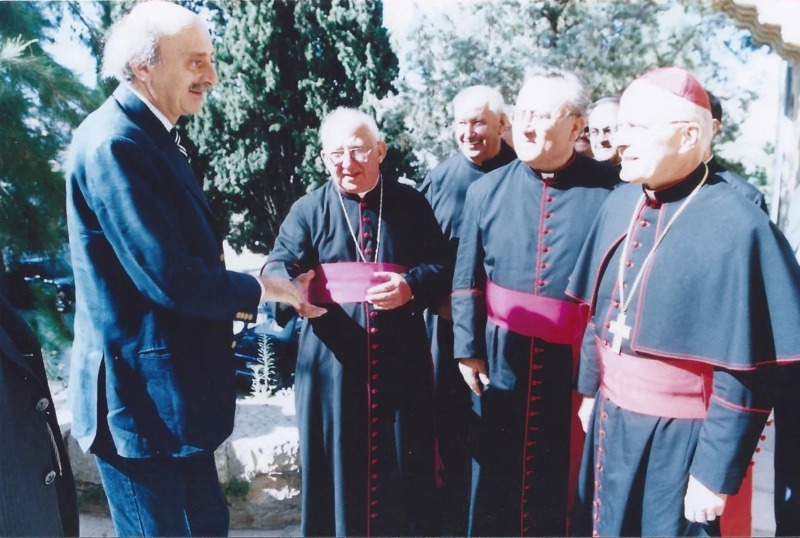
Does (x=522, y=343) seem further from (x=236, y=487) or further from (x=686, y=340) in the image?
(x=236, y=487)

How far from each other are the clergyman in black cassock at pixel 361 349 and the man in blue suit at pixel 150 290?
2.44ft

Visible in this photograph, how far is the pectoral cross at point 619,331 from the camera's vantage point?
6.27 feet

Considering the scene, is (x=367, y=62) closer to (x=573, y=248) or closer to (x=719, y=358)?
(x=573, y=248)

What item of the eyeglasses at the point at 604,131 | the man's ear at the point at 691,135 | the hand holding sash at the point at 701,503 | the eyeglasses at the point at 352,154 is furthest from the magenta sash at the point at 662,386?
the eyeglasses at the point at 604,131

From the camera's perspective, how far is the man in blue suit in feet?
5.30

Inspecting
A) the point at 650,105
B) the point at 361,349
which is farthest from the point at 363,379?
the point at 650,105

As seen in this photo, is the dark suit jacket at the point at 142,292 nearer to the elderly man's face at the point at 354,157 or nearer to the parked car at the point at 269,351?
the elderly man's face at the point at 354,157

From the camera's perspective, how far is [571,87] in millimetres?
2318

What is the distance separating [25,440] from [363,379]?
4.30ft

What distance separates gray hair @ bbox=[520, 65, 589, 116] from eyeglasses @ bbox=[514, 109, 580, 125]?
0.03 metres

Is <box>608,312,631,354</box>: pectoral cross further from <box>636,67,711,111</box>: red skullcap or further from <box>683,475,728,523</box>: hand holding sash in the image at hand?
<box>636,67,711,111</box>: red skullcap

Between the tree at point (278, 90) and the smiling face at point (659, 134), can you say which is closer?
the smiling face at point (659, 134)

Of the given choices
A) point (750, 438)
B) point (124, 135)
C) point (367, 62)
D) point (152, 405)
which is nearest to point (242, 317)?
point (152, 405)

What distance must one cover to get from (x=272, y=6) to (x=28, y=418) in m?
7.00
